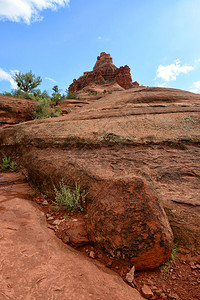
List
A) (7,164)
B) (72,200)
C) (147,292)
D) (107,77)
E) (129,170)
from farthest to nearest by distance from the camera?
(107,77), (7,164), (72,200), (129,170), (147,292)

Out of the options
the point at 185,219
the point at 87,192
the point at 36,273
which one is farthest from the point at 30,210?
the point at 185,219

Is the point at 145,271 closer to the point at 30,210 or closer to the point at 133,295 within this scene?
the point at 133,295

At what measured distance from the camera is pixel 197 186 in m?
2.37

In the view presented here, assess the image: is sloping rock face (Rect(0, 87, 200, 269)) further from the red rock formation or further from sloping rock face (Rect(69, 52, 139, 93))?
the red rock formation

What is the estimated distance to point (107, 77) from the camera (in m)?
56.7

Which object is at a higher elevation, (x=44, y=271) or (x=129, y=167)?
(x=129, y=167)

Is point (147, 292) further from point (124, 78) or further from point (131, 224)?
point (124, 78)

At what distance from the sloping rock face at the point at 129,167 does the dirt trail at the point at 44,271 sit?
0.30 m

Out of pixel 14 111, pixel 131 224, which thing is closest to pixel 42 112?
pixel 14 111

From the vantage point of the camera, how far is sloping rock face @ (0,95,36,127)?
27.5 ft

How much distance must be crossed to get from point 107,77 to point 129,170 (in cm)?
6073

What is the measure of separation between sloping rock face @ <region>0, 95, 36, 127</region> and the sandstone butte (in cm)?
419

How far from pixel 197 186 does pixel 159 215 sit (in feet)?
3.79

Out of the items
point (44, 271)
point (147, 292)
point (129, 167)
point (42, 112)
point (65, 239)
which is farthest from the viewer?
point (42, 112)
